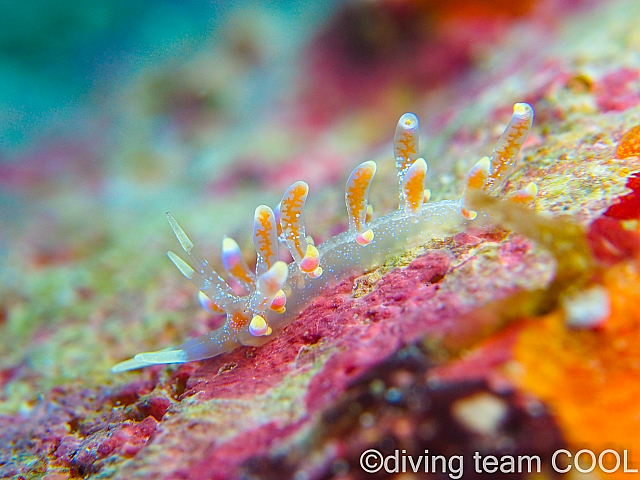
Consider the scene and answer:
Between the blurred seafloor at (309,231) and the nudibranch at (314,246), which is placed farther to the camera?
the nudibranch at (314,246)

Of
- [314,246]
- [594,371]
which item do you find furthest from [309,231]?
[594,371]

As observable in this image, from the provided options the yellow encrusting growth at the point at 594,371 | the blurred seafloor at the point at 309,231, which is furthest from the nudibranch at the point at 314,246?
the yellow encrusting growth at the point at 594,371

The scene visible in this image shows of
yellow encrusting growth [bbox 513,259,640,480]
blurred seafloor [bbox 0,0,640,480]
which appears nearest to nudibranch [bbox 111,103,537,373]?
blurred seafloor [bbox 0,0,640,480]

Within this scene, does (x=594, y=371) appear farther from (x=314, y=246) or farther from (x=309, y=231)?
(x=309, y=231)

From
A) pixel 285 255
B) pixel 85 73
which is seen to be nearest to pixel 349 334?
pixel 285 255

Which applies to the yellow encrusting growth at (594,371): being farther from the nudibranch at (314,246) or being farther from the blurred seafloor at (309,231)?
the nudibranch at (314,246)

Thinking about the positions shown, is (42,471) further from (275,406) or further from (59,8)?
(59,8)

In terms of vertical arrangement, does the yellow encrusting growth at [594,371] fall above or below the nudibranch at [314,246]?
below

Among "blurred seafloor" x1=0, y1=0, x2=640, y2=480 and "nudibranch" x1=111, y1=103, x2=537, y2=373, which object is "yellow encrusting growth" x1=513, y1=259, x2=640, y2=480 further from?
"nudibranch" x1=111, y1=103, x2=537, y2=373
